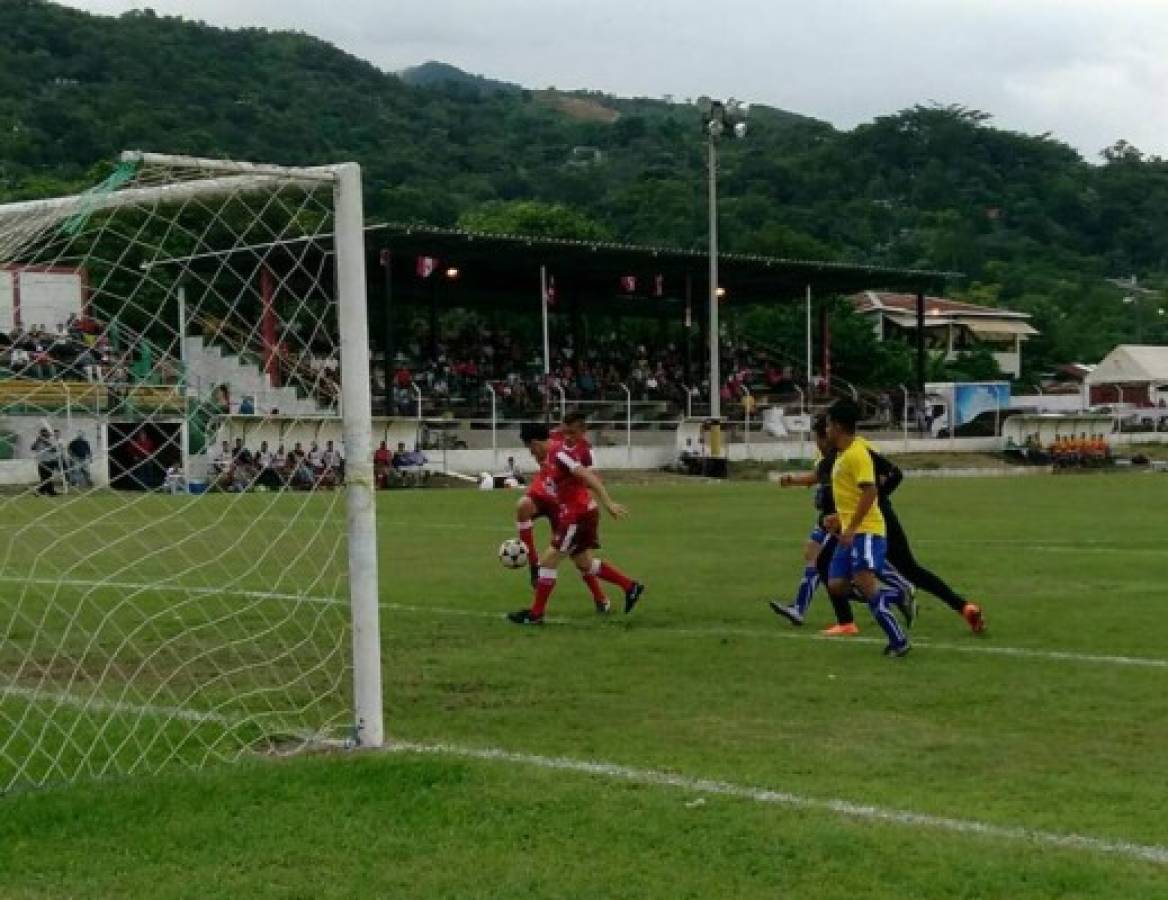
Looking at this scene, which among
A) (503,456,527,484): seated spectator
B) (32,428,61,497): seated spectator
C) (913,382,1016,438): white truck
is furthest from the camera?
(913,382,1016,438): white truck

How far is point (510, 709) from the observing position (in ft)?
29.1

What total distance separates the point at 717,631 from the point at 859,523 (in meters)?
1.76

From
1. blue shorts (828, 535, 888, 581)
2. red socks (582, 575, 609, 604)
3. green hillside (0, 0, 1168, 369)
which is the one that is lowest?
red socks (582, 575, 609, 604)

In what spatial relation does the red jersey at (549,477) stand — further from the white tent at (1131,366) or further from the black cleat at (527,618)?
the white tent at (1131,366)

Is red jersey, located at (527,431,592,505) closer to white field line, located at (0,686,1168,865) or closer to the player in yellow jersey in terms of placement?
the player in yellow jersey

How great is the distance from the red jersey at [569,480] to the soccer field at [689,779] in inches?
37.1

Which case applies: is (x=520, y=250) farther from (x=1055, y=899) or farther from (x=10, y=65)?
(x=10, y=65)

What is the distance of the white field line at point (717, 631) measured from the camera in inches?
422

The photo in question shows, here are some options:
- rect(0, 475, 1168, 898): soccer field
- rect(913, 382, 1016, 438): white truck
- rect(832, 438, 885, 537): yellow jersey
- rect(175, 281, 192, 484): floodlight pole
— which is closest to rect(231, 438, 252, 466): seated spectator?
rect(175, 281, 192, 484): floodlight pole

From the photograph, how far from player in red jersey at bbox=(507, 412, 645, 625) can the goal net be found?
70.6 inches

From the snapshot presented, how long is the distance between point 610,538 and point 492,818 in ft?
53.1

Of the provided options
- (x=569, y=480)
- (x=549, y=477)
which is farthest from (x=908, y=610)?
(x=549, y=477)

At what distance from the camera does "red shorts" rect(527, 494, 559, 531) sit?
13.3 m

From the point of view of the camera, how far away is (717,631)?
12305 mm
